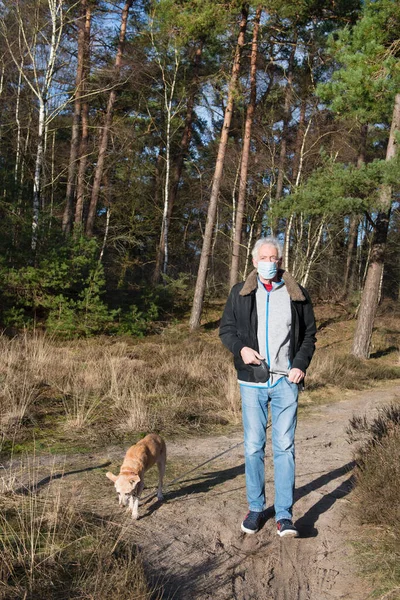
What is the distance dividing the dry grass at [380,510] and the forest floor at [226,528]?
0.09 metres

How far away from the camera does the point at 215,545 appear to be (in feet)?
11.0

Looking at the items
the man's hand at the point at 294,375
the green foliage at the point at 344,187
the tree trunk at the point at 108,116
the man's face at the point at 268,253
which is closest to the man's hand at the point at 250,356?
the man's hand at the point at 294,375

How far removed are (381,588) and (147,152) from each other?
25.2 m

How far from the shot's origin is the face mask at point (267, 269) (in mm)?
3484

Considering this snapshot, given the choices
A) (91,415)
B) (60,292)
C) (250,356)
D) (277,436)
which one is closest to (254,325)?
(250,356)

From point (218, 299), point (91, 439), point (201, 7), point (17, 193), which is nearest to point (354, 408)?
point (91, 439)

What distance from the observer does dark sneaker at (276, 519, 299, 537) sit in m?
3.39

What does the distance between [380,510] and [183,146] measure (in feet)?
72.0

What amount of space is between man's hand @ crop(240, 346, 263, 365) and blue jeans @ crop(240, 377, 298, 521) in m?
0.23

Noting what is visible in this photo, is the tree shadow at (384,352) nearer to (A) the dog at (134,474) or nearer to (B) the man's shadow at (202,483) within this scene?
(B) the man's shadow at (202,483)

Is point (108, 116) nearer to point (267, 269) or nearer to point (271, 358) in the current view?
point (267, 269)

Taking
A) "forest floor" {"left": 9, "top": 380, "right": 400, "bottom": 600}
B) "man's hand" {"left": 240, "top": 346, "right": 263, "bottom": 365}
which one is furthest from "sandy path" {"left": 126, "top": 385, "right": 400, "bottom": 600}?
"man's hand" {"left": 240, "top": 346, "right": 263, "bottom": 365}

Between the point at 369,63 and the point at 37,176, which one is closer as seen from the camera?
the point at 369,63

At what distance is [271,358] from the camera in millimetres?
3477
